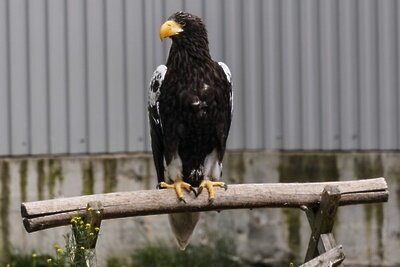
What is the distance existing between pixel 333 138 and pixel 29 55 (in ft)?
7.99

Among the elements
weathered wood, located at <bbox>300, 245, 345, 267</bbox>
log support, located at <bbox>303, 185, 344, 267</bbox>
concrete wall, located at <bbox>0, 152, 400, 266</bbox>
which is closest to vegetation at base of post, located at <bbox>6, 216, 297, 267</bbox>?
concrete wall, located at <bbox>0, 152, 400, 266</bbox>

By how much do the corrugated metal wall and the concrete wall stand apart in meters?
0.13

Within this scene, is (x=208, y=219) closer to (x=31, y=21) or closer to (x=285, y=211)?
(x=285, y=211)

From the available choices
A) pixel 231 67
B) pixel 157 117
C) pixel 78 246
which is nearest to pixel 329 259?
pixel 78 246

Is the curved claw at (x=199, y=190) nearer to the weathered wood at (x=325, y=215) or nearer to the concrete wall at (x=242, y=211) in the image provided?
the weathered wood at (x=325, y=215)

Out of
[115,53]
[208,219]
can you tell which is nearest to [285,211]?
[208,219]

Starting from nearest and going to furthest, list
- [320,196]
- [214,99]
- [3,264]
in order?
[320,196] → [214,99] → [3,264]

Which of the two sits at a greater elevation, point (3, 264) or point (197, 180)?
point (197, 180)

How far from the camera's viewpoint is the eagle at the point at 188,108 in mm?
7555

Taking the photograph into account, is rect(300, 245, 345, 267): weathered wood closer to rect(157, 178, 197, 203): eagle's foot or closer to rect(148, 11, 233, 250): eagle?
rect(157, 178, 197, 203): eagle's foot

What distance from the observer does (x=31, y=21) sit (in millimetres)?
9602

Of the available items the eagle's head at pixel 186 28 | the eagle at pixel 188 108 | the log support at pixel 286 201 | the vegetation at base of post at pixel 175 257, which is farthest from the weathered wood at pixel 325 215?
the vegetation at base of post at pixel 175 257

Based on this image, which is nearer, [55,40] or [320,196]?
[320,196]

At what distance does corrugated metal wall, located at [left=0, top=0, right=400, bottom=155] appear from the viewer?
962 centimetres
